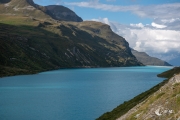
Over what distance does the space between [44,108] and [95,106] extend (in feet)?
57.2

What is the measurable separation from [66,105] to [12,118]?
24.3m

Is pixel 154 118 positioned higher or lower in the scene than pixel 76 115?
higher

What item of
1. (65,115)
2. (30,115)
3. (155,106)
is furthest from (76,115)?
(155,106)

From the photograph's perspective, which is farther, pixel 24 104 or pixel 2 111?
pixel 24 104

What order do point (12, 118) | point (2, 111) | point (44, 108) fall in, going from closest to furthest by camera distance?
point (12, 118)
point (2, 111)
point (44, 108)

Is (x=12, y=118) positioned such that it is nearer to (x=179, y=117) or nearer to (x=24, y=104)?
(x=24, y=104)

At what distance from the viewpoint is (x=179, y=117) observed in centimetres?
3253

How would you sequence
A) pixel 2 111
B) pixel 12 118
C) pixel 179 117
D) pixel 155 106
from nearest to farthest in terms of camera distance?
pixel 179 117 → pixel 155 106 → pixel 12 118 → pixel 2 111

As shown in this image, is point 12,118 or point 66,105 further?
point 66,105

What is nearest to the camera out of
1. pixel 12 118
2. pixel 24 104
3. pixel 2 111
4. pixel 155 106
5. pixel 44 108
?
pixel 155 106

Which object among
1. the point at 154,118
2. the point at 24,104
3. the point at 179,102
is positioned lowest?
the point at 24,104

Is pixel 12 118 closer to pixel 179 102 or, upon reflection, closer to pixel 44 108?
pixel 44 108

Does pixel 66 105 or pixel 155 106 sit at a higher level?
pixel 155 106

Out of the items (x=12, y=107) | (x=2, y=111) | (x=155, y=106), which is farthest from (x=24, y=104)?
(x=155, y=106)
